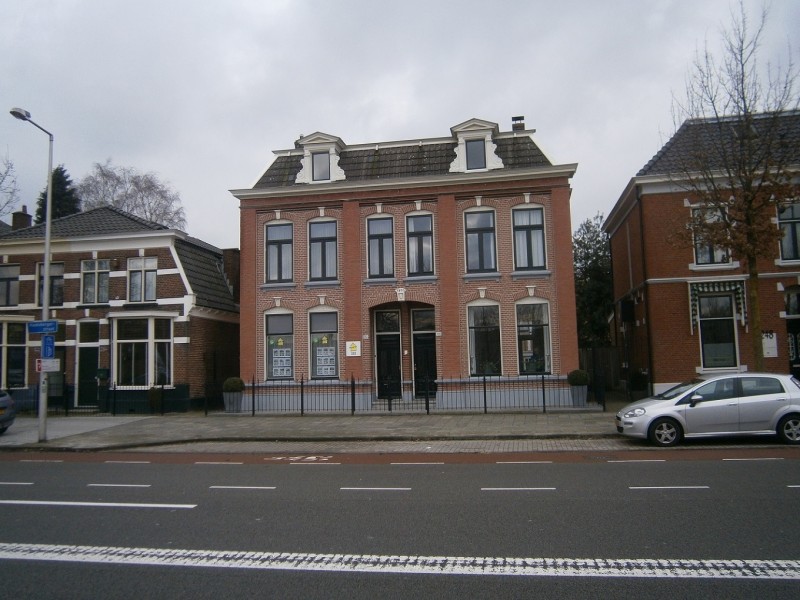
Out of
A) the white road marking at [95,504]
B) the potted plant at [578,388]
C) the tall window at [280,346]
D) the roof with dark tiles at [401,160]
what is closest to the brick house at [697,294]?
the potted plant at [578,388]

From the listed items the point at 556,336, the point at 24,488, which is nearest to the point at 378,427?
the point at 556,336

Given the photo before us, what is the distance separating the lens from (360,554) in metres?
6.28

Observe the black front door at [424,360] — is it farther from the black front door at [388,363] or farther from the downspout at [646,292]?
the downspout at [646,292]

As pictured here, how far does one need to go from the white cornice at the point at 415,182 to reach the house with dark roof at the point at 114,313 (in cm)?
409

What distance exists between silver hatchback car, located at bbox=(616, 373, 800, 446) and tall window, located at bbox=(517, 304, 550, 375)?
825 centimetres

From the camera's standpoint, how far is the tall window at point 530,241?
22.6 meters

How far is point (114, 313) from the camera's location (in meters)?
23.5

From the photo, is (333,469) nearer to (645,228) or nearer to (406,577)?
(406,577)

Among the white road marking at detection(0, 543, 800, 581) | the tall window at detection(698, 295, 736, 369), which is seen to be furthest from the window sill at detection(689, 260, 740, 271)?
the white road marking at detection(0, 543, 800, 581)

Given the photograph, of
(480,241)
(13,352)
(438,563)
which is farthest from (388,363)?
(438,563)

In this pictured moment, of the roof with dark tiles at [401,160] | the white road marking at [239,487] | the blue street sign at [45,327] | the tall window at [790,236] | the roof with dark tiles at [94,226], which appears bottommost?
the white road marking at [239,487]

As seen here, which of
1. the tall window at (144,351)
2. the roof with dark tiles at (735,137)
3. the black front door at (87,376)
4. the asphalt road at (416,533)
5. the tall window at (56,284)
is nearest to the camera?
the asphalt road at (416,533)

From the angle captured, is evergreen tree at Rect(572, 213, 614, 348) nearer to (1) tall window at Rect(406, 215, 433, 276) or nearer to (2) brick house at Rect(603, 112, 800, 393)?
(2) brick house at Rect(603, 112, 800, 393)

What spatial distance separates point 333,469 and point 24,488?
5311 millimetres
